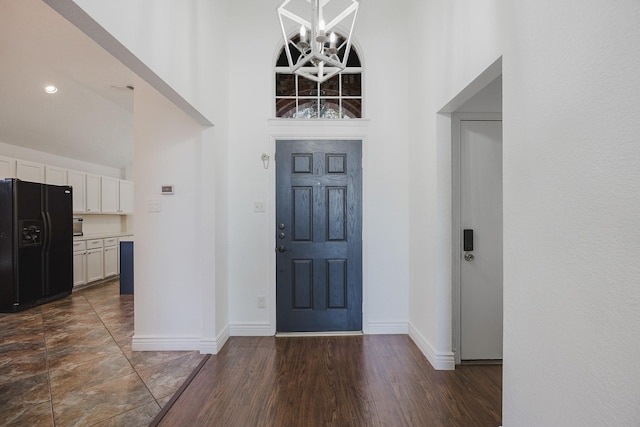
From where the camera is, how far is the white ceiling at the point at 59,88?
2965 millimetres

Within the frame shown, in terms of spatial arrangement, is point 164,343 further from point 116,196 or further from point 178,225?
point 116,196

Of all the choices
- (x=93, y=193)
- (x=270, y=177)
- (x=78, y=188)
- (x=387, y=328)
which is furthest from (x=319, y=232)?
(x=93, y=193)

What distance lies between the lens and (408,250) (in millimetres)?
3127

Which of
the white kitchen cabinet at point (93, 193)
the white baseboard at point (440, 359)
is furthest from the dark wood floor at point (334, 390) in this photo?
the white kitchen cabinet at point (93, 193)

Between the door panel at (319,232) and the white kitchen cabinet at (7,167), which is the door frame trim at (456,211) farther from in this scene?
the white kitchen cabinet at (7,167)

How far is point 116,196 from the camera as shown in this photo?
6.24m

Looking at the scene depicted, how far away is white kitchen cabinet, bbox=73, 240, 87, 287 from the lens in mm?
5012

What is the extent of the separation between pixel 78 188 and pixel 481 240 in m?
6.41

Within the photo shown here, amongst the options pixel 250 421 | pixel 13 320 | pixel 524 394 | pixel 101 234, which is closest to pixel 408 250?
pixel 524 394

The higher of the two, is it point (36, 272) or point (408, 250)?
point (408, 250)

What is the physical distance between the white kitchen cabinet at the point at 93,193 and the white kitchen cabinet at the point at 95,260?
627 millimetres

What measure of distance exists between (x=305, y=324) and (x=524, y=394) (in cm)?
210

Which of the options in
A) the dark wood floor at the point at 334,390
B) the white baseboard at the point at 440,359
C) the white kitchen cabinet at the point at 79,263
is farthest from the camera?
the white kitchen cabinet at the point at 79,263

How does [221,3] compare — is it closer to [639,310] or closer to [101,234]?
[639,310]
